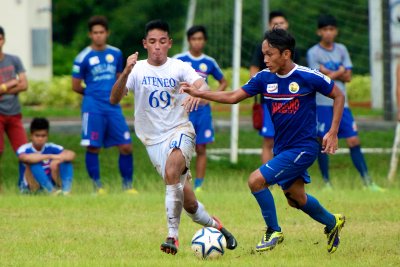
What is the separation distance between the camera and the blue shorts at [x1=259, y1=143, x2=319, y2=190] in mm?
10109

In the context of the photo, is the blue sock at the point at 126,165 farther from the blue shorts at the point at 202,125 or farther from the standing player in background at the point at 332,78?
the standing player in background at the point at 332,78

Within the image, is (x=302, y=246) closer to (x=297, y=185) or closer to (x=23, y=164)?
(x=297, y=185)

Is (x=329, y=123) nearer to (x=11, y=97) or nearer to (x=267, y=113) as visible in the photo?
(x=267, y=113)

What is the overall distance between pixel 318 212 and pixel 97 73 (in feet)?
19.8

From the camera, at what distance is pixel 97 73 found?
15.8 m

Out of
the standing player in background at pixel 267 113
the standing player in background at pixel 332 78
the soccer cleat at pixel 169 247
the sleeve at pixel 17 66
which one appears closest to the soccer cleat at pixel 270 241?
the soccer cleat at pixel 169 247

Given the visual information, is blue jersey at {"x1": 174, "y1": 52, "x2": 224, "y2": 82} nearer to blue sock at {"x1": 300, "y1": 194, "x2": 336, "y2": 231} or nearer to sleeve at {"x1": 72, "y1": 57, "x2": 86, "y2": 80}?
sleeve at {"x1": 72, "y1": 57, "x2": 86, "y2": 80}

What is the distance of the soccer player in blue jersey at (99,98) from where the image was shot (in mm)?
15727

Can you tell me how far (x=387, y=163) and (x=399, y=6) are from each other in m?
2.55

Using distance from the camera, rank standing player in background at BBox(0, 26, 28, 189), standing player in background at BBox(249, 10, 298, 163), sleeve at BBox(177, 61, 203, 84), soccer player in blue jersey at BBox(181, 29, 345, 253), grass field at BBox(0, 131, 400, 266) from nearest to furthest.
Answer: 1. grass field at BBox(0, 131, 400, 266)
2. soccer player in blue jersey at BBox(181, 29, 345, 253)
3. sleeve at BBox(177, 61, 203, 84)
4. standing player in background at BBox(249, 10, 298, 163)
5. standing player in background at BBox(0, 26, 28, 189)

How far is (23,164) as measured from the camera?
1577cm

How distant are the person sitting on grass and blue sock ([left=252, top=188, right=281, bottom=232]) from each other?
5.69 meters

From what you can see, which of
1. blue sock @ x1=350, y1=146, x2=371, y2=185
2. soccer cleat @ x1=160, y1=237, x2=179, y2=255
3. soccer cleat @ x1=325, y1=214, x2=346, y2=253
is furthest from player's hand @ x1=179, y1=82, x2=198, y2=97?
blue sock @ x1=350, y1=146, x2=371, y2=185

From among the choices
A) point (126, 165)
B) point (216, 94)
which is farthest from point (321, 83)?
point (126, 165)
